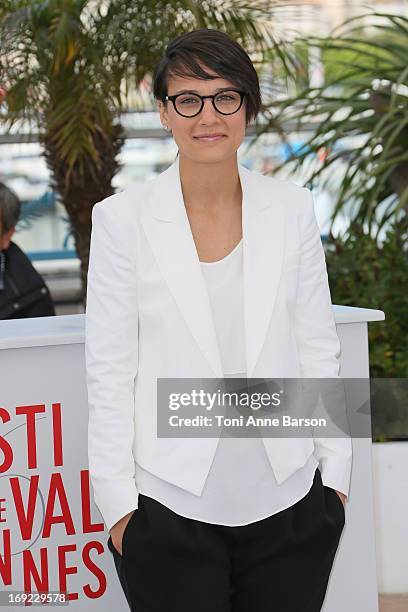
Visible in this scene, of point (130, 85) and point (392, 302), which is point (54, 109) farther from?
point (392, 302)

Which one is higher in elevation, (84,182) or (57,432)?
(84,182)

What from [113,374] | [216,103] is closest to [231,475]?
[113,374]

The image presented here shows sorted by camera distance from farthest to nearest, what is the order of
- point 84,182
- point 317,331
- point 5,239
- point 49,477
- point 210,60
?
point 84,182, point 5,239, point 49,477, point 317,331, point 210,60

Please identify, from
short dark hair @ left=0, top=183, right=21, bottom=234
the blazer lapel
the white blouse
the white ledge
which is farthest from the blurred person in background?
the white blouse

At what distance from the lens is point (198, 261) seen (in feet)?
5.95

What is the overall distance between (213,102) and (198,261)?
27cm

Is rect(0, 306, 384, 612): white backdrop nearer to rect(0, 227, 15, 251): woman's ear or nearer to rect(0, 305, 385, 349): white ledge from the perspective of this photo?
rect(0, 305, 385, 349): white ledge

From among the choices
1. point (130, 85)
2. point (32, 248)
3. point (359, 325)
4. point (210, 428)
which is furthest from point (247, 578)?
point (32, 248)

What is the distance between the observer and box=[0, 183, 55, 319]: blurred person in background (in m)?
3.73

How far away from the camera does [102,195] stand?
496 cm

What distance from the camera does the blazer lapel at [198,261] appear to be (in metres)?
1.78

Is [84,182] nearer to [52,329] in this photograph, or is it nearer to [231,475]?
[52,329]

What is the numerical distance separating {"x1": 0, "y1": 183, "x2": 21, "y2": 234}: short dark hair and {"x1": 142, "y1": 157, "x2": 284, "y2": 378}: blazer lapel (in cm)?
202

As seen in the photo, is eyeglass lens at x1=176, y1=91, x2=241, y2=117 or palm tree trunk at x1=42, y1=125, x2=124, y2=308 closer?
eyeglass lens at x1=176, y1=91, x2=241, y2=117
